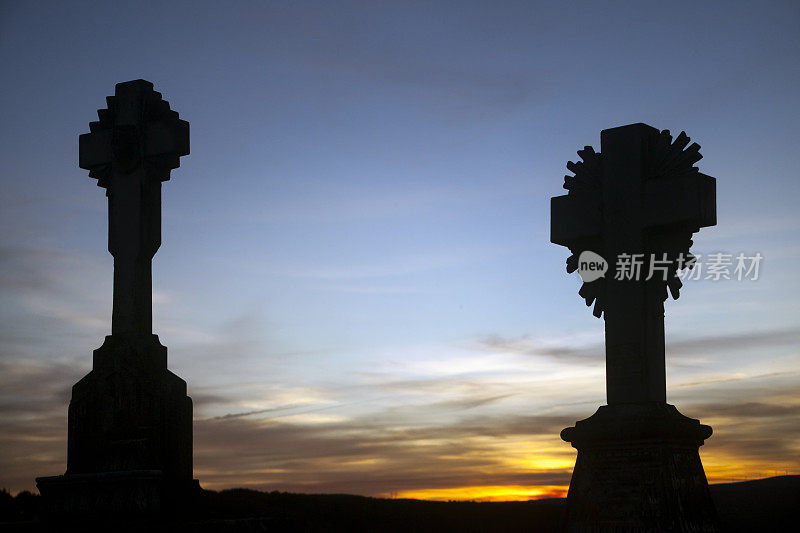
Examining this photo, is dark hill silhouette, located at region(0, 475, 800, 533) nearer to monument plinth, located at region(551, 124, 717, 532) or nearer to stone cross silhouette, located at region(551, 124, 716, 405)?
monument plinth, located at region(551, 124, 717, 532)

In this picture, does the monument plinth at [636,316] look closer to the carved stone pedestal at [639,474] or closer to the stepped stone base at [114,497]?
the carved stone pedestal at [639,474]

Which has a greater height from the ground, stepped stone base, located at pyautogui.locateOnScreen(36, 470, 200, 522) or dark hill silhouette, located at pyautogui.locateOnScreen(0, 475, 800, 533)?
stepped stone base, located at pyautogui.locateOnScreen(36, 470, 200, 522)

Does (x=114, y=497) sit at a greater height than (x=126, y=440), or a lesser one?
lesser

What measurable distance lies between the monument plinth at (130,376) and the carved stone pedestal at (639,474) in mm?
3673

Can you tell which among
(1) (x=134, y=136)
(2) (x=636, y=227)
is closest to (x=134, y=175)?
(1) (x=134, y=136)

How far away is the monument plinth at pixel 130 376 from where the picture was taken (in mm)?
9328

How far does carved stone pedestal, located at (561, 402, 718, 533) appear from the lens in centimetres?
838

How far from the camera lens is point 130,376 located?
9727 mm

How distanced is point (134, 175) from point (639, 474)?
5.69 metres

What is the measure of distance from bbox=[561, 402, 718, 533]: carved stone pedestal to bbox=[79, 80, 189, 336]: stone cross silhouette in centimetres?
439

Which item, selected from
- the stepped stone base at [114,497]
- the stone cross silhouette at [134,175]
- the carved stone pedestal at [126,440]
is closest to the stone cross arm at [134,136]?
the stone cross silhouette at [134,175]

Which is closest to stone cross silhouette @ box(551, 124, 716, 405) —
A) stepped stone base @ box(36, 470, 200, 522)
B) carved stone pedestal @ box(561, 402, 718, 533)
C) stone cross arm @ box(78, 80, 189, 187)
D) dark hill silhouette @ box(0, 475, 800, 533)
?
carved stone pedestal @ box(561, 402, 718, 533)

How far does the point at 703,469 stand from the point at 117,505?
5.17m

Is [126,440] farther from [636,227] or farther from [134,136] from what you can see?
[636,227]
